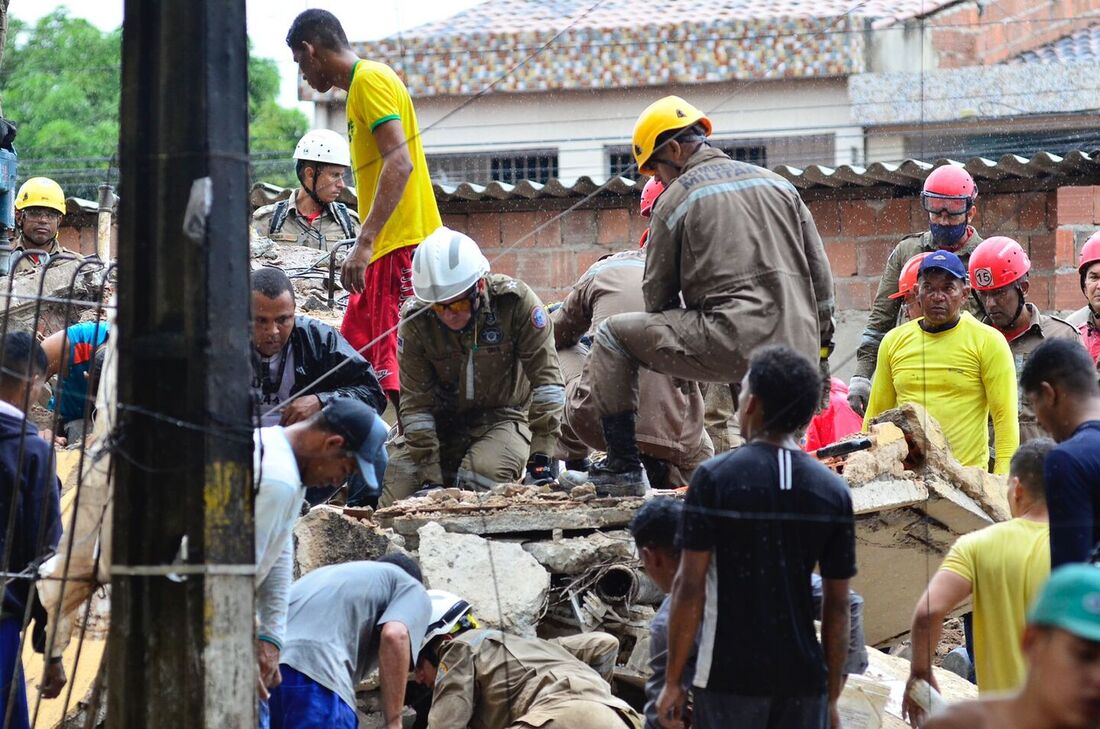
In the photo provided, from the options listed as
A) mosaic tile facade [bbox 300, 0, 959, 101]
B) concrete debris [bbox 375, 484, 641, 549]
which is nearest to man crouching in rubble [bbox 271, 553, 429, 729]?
concrete debris [bbox 375, 484, 641, 549]

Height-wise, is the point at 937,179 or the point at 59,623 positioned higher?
the point at 937,179

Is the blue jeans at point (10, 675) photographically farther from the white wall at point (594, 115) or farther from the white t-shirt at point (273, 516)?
the white wall at point (594, 115)

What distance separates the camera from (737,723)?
179 inches

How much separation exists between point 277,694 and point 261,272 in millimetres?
1957

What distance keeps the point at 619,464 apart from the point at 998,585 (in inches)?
87.4

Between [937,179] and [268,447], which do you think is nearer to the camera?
[268,447]

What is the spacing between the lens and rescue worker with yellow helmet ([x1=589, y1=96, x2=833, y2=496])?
6.36m

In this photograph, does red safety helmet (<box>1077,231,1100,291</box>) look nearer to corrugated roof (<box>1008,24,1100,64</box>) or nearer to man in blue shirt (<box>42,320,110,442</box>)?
man in blue shirt (<box>42,320,110,442</box>)

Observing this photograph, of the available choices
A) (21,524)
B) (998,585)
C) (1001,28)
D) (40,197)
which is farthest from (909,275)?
(1001,28)

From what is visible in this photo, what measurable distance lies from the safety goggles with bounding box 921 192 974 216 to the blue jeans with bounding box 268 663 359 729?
15.8 ft

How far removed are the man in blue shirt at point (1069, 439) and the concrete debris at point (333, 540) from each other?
329 cm

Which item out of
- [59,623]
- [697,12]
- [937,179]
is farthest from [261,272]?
[697,12]

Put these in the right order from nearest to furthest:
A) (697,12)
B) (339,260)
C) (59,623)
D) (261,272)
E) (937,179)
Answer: (59,623) → (261,272) → (937,179) → (339,260) → (697,12)

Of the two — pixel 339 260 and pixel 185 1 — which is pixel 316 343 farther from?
pixel 339 260
